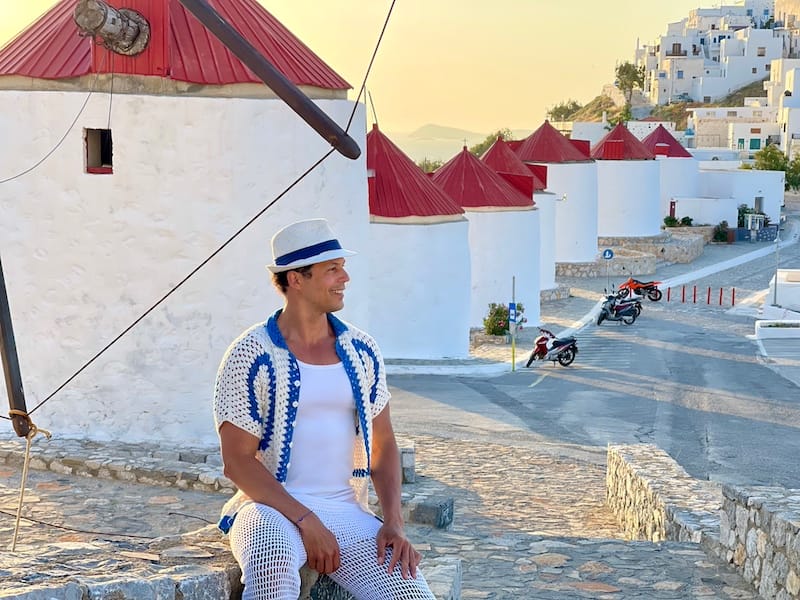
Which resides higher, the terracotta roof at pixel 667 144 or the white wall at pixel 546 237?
the terracotta roof at pixel 667 144

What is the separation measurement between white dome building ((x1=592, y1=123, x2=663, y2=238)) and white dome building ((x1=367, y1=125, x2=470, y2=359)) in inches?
787

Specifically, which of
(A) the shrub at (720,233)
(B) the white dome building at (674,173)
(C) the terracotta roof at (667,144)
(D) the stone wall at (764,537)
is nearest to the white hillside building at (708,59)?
(C) the terracotta roof at (667,144)

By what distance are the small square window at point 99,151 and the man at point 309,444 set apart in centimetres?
535

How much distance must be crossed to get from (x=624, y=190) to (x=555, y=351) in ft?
67.4

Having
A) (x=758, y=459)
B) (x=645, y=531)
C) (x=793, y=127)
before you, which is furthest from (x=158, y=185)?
(x=793, y=127)

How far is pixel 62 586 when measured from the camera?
11.6 ft

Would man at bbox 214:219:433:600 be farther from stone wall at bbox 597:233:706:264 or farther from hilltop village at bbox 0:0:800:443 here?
stone wall at bbox 597:233:706:264

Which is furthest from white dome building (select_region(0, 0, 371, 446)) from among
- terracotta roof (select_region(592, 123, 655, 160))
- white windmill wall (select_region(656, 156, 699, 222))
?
white windmill wall (select_region(656, 156, 699, 222))

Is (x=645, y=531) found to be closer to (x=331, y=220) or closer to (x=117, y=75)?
(x=331, y=220)

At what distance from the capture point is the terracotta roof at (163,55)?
951cm

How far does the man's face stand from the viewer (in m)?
4.42

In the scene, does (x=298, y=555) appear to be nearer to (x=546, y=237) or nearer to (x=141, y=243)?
(x=141, y=243)

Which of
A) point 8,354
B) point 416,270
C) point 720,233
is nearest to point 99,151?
point 8,354

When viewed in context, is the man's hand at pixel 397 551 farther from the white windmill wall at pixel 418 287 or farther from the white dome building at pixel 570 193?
the white dome building at pixel 570 193
